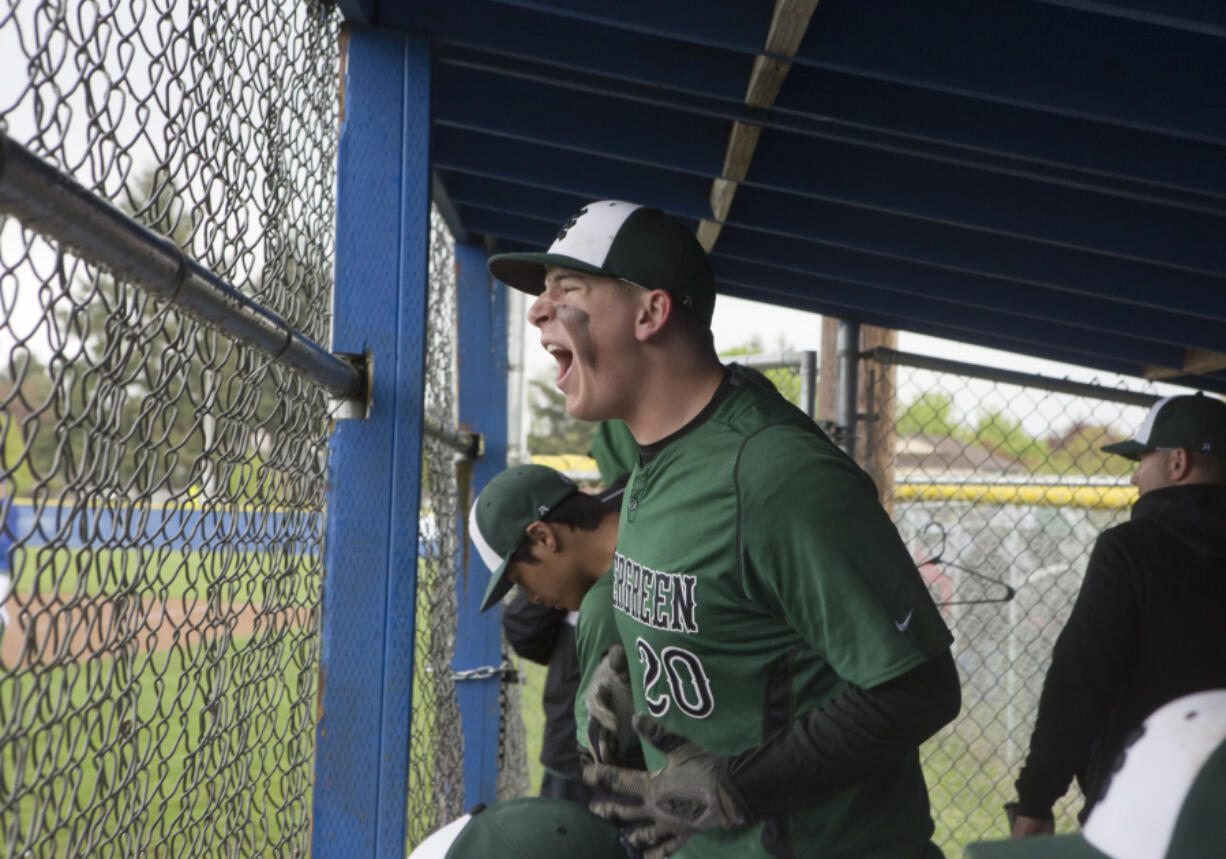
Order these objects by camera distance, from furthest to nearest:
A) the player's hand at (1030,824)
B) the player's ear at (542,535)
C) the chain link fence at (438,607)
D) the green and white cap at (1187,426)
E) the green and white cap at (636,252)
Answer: the chain link fence at (438,607) < the green and white cap at (1187,426) < the player's hand at (1030,824) < the player's ear at (542,535) < the green and white cap at (636,252)

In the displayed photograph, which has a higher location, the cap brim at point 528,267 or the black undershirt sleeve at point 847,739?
the cap brim at point 528,267

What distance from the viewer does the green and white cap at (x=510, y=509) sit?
3725 millimetres

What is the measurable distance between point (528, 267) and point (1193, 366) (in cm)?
397

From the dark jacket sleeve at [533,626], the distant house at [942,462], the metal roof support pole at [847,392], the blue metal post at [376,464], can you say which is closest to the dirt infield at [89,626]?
the blue metal post at [376,464]

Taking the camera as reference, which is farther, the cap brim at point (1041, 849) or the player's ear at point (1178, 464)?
the player's ear at point (1178, 464)

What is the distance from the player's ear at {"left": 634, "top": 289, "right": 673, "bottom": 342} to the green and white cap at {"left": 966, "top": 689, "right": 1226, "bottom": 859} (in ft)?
5.26

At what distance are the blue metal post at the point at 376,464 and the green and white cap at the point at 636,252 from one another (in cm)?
48

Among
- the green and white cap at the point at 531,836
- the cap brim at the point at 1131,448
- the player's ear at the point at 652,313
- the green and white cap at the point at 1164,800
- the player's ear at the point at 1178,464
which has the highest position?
the player's ear at the point at 652,313

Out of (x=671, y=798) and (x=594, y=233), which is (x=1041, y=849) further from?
(x=594, y=233)

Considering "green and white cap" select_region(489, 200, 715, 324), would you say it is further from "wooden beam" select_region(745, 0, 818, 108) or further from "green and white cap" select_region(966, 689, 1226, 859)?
"green and white cap" select_region(966, 689, 1226, 859)

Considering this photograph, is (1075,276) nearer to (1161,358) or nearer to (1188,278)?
(1188,278)

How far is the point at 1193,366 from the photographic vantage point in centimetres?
559

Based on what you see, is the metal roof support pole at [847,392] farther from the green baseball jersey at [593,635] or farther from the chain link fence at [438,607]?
the green baseball jersey at [593,635]

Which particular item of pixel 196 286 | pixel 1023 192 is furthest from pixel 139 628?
pixel 1023 192
